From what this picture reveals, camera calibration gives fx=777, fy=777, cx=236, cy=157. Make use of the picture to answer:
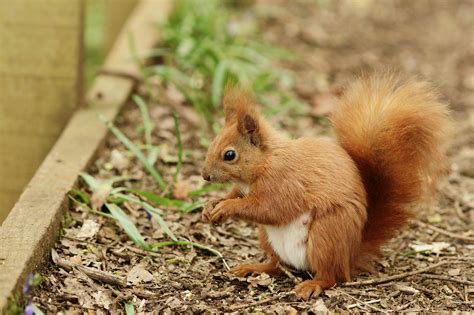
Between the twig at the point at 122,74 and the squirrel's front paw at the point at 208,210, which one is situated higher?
the twig at the point at 122,74

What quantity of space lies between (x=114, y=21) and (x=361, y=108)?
3.21 m

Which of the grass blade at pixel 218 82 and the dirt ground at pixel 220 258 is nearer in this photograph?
the dirt ground at pixel 220 258

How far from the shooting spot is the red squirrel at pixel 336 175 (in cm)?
286

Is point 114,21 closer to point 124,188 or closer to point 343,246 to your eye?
point 124,188

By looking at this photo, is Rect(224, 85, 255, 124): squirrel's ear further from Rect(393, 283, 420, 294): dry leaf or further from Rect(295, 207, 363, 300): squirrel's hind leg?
Rect(393, 283, 420, 294): dry leaf

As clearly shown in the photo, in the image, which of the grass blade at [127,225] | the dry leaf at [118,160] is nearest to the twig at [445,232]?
the grass blade at [127,225]

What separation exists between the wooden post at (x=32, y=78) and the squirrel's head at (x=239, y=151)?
4.91 ft

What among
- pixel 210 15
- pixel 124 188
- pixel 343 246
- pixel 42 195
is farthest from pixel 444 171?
pixel 210 15

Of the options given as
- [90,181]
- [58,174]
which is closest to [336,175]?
[90,181]

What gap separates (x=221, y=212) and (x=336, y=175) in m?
0.45

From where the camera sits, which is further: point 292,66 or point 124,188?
point 292,66

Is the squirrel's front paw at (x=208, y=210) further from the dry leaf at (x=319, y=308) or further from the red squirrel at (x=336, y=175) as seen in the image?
the dry leaf at (x=319, y=308)

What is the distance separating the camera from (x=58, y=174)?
11.5 feet

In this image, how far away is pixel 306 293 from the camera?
2.88 meters
